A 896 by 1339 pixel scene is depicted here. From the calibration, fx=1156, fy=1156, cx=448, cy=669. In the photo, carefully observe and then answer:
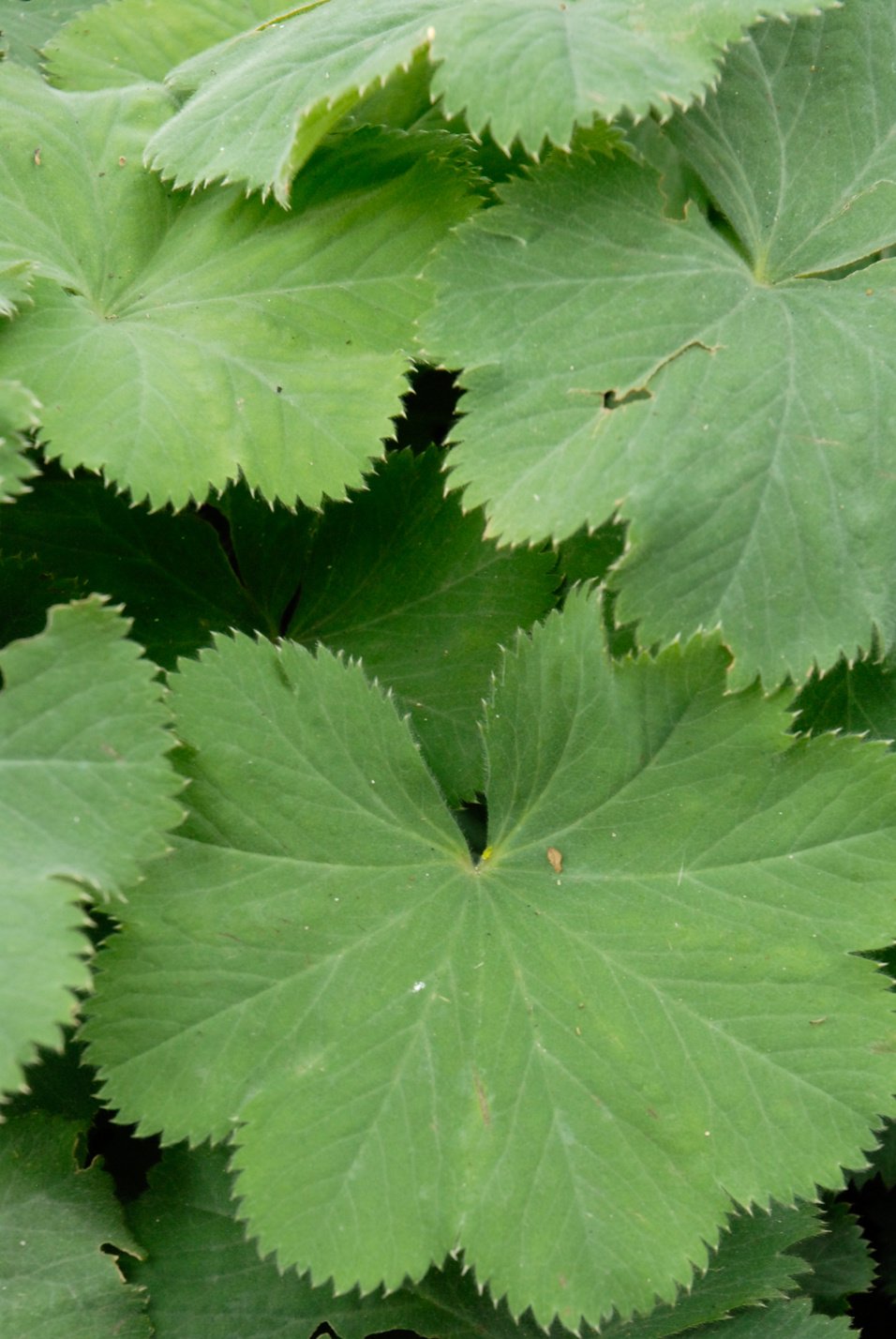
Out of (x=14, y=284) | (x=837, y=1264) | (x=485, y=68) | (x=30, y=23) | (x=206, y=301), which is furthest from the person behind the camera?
(x=30, y=23)

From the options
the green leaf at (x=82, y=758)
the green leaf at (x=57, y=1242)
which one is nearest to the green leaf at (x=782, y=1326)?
the green leaf at (x=57, y=1242)

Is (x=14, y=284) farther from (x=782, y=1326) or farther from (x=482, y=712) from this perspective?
(x=782, y=1326)

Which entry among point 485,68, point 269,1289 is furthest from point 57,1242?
point 485,68

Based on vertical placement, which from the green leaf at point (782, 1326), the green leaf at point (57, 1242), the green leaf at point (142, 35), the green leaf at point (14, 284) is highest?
the green leaf at point (142, 35)

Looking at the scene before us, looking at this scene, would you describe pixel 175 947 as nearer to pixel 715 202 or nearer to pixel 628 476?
pixel 628 476

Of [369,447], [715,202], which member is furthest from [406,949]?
[715,202]

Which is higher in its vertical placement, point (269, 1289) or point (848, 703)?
point (848, 703)

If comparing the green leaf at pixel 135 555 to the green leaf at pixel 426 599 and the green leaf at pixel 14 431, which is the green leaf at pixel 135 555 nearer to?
the green leaf at pixel 426 599
